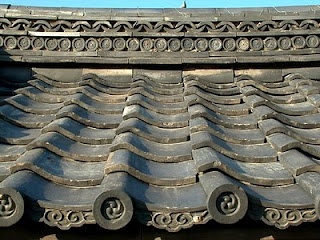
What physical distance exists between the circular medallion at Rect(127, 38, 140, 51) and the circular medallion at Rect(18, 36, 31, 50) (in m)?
0.81

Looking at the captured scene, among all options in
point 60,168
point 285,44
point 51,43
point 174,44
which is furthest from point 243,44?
point 60,168

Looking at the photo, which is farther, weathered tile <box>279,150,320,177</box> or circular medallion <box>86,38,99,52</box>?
circular medallion <box>86,38,99,52</box>

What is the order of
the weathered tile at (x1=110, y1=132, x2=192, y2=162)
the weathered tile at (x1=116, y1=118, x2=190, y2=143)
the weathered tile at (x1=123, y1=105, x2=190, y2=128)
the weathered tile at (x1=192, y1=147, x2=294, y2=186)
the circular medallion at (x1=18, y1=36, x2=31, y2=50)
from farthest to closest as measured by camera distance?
the circular medallion at (x1=18, y1=36, x2=31, y2=50)
the weathered tile at (x1=123, y1=105, x2=190, y2=128)
the weathered tile at (x1=116, y1=118, x2=190, y2=143)
the weathered tile at (x1=110, y1=132, x2=192, y2=162)
the weathered tile at (x1=192, y1=147, x2=294, y2=186)

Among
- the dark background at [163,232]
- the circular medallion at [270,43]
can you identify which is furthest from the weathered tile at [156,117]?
the circular medallion at [270,43]

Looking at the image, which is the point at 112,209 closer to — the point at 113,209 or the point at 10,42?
the point at 113,209

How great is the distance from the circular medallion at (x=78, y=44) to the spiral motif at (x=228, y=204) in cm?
280

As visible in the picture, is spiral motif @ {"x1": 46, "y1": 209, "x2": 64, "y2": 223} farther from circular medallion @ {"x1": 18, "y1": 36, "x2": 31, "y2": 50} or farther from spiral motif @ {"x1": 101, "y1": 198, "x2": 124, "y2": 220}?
circular medallion @ {"x1": 18, "y1": 36, "x2": 31, "y2": 50}

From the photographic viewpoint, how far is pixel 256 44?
4449mm

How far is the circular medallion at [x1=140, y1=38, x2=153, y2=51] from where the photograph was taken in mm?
4426

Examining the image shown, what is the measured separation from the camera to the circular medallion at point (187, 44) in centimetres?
443

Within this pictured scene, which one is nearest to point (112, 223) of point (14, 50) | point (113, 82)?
point (113, 82)

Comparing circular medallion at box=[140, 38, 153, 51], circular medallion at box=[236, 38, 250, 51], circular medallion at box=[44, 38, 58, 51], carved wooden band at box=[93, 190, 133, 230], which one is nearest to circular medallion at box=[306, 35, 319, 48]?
circular medallion at box=[236, 38, 250, 51]

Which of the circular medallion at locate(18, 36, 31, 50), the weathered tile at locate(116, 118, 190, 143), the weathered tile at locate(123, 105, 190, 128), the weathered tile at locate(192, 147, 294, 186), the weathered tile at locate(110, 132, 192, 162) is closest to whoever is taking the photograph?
the weathered tile at locate(192, 147, 294, 186)

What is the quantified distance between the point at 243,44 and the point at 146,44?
795 mm
